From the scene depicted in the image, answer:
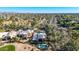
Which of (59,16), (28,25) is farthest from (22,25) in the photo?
(59,16)

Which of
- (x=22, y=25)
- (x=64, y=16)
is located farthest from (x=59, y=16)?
(x=22, y=25)

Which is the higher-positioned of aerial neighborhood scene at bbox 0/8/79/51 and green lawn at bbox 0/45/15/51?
aerial neighborhood scene at bbox 0/8/79/51

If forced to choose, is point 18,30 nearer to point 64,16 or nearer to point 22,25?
point 22,25

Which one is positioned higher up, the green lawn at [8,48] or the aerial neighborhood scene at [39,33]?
the aerial neighborhood scene at [39,33]

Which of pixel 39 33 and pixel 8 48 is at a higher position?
pixel 39 33

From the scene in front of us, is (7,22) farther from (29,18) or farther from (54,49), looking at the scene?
(54,49)
